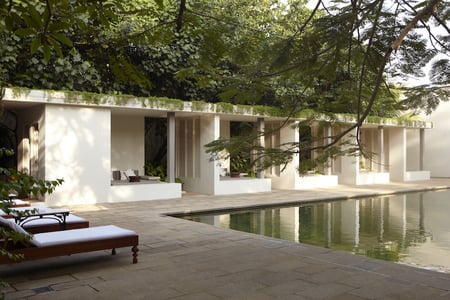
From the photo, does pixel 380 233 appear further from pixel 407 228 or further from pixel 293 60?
pixel 293 60

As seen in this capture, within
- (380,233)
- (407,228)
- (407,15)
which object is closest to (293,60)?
(407,15)

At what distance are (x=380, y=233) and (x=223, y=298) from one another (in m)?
5.91

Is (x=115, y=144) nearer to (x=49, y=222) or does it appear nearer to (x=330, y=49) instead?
(x=49, y=222)

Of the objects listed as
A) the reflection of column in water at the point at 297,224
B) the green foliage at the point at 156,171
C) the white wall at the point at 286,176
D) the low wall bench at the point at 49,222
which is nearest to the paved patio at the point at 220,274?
the low wall bench at the point at 49,222

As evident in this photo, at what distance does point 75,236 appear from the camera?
5703mm

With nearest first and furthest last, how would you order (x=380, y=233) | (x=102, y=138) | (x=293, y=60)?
(x=293, y=60) < (x=380, y=233) < (x=102, y=138)

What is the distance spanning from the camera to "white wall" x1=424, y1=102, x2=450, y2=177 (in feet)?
88.6

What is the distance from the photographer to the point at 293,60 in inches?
220

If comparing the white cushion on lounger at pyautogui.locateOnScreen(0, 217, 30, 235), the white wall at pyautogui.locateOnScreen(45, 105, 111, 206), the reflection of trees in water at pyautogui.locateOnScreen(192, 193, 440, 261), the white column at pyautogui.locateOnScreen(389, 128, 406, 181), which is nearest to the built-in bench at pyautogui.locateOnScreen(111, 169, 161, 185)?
the white wall at pyautogui.locateOnScreen(45, 105, 111, 206)

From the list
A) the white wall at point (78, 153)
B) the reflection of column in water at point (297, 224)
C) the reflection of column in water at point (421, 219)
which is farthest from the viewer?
the white wall at point (78, 153)

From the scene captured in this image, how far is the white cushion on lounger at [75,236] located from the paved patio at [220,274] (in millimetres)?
415

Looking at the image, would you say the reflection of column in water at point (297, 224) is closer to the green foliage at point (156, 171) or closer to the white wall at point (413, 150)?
the green foliage at point (156, 171)

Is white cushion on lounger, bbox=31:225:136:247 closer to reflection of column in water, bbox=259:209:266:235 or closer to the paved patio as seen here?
the paved patio

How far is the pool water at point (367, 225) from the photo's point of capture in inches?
307
